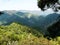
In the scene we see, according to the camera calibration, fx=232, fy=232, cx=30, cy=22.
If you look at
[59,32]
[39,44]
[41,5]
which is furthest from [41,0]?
[39,44]

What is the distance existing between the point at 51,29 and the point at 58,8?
323cm

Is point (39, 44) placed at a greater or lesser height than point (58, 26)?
greater

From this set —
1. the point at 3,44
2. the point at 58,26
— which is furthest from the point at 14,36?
the point at 58,26

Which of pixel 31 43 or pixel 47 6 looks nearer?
pixel 31 43

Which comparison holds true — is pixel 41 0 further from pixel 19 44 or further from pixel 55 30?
pixel 19 44

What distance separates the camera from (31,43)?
12336mm

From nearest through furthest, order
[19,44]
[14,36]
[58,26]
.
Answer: [19,44], [14,36], [58,26]

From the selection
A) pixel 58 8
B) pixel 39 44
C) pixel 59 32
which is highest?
pixel 39 44

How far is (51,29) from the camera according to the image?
31828 millimetres

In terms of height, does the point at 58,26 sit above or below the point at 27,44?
below

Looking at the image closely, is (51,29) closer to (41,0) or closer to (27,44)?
(41,0)

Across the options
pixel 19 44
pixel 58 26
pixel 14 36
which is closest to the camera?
pixel 19 44

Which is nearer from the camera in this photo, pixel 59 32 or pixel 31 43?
pixel 31 43

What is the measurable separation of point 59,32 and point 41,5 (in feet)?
14.7
